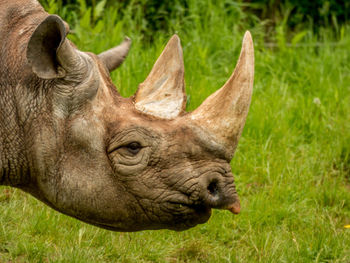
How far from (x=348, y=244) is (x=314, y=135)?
1.76m

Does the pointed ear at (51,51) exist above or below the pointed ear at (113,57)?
above

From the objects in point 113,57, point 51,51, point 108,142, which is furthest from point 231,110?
point 113,57

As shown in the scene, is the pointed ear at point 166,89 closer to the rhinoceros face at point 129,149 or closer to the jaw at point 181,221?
the rhinoceros face at point 129,149

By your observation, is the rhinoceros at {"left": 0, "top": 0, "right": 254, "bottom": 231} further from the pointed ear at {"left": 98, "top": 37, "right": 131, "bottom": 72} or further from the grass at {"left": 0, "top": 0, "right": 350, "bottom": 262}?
the grass at {"left": 0, "top": 0, "right": 350, "bottom": 262}

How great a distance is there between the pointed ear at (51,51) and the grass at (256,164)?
135 centimetres

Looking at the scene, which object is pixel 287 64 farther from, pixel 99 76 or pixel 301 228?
pixel 99 76

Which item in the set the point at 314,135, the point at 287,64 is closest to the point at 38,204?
the point at 314,135

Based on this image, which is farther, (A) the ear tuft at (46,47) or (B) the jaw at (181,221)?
(B) the jaw at (181,221)

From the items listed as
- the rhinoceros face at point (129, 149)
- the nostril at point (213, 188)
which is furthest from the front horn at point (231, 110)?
the nostril at point (213, 188)

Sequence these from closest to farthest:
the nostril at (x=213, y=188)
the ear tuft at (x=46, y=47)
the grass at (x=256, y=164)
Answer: the ear tuft at (x=46, y=47), the nostril at (x=213, y=188), the grass at (x=256, y=164)

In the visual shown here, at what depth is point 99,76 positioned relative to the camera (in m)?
3.57

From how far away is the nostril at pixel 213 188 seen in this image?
344 cm

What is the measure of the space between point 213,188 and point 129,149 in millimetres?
435

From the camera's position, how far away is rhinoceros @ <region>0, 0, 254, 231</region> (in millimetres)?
3426
